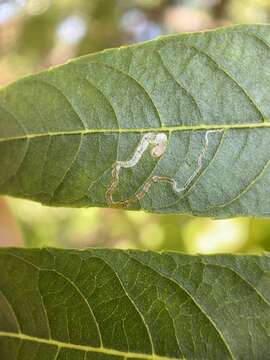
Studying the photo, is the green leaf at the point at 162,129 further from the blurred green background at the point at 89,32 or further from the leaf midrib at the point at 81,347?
the blurred green background at the point at 89,32

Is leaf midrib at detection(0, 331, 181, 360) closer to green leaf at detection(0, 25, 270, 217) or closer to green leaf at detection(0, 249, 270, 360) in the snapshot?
green leaf at detection(0, 249, 270, 360)

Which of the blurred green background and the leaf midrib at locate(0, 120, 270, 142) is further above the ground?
the blurred green background

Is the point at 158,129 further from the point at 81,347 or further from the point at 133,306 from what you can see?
the point at 81,347

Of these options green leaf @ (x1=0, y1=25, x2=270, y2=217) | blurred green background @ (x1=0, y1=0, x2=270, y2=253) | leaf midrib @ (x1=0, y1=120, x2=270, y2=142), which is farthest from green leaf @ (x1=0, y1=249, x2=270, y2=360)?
blurred green background @ (x1=0, y1=0, x2=270, y2=253)

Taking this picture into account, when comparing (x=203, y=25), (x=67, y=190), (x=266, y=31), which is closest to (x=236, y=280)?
(x=67, y=190)

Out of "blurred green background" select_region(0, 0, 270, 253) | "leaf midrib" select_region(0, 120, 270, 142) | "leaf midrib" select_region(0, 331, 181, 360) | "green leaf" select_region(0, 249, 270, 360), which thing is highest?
"blurred green background" select_region(0, 0, 270, 253)

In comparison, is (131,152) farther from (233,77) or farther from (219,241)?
(219,241)

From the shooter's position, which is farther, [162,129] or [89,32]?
[89,32]

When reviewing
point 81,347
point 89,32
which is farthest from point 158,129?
point 89,32
